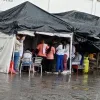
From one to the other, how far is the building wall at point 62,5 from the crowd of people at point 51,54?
13.0ft

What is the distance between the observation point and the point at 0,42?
63.7ft

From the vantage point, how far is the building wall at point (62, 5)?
77.1ft

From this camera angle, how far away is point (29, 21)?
19.6 m

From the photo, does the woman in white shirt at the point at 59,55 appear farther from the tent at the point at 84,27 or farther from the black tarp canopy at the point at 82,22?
the black tarp canopy at the point at 82,22

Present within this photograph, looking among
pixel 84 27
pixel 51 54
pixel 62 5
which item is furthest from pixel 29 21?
pixel 62 5

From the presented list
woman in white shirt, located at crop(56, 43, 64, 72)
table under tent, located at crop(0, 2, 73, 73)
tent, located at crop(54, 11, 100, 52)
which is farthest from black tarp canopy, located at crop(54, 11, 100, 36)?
woman in white shirt, located at crop(56, 43, 64, 72)

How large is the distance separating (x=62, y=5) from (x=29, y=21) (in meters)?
7.28

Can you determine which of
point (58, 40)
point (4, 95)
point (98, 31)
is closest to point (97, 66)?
point (98, 31)

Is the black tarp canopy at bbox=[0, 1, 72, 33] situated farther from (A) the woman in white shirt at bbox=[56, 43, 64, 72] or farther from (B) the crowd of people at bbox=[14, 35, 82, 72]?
(A) the woman in white shirt at bbox=[56, 43, 64, 72]

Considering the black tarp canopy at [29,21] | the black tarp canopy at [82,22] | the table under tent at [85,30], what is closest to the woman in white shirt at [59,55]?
the black tarp canopy at [29,21]

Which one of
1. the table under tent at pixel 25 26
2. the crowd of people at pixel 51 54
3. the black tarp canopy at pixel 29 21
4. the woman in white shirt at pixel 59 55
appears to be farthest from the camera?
the woman in white shirt at pixel 59 55

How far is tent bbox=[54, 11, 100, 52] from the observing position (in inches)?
861

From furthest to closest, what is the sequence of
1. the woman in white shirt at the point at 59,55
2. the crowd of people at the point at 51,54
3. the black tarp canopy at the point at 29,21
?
the woman in white shirt at the point at 59,55 < the crowd of people at the point at 51,54 < the black tarp canopy at the point at 29,21

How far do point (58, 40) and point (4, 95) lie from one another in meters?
10.7
